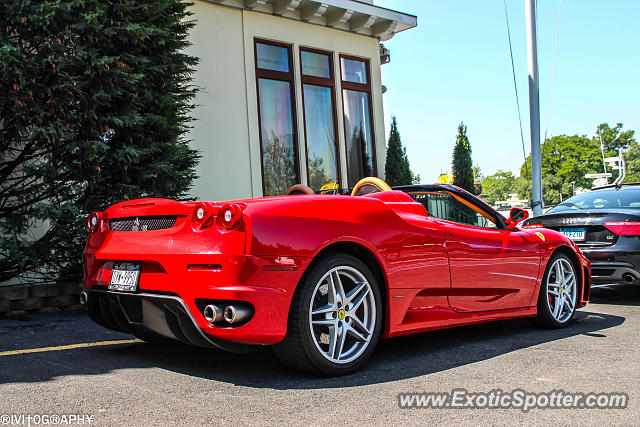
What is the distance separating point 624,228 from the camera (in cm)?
730

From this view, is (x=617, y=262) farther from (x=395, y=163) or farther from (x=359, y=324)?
(x=395, y=163)

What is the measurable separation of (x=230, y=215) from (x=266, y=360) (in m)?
1.25

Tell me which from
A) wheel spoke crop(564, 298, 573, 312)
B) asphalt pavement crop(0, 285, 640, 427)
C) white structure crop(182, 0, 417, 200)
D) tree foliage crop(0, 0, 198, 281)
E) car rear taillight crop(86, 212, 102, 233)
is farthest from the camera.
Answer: white structure crop(182, 0, 417, 200)

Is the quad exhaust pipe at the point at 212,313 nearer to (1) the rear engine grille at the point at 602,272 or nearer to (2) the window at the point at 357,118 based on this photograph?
(1) the rear engine grille at the point at 602,272

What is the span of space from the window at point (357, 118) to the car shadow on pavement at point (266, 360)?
795 cm

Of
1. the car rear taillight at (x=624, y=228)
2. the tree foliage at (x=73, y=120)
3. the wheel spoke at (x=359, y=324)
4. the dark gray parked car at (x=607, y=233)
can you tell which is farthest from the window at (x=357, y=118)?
the wheel spoke at (x=359, y=324)

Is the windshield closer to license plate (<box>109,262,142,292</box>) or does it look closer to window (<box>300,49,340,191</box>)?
window (<box>300,49,340,191</box>)

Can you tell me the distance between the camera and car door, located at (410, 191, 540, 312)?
4.70 m

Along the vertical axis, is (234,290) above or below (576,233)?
below

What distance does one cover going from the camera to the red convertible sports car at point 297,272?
3541 millimetres

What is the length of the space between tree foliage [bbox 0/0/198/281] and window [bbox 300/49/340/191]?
16.6 ft

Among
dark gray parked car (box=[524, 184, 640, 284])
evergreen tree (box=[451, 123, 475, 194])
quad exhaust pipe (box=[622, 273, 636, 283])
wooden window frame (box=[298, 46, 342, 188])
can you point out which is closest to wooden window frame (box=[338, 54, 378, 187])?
wooden window frame (box=[298, 46, 342, 188])

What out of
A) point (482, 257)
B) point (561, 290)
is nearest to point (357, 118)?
point (561, 290)

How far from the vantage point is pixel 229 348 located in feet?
11.9
